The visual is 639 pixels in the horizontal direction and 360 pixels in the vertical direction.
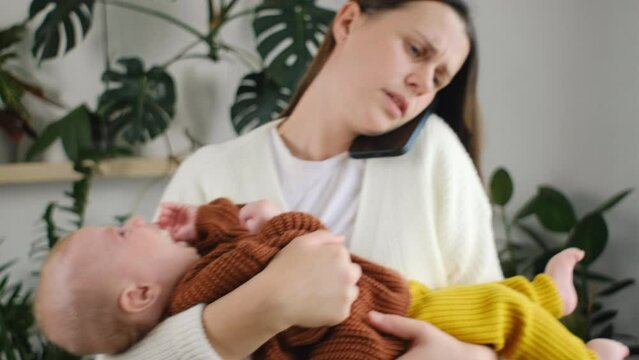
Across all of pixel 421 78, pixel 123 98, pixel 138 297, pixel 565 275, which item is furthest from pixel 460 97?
pixel 123 98

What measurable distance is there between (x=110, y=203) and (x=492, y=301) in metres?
1.35

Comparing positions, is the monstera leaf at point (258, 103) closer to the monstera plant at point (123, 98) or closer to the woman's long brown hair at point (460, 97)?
the monstera plant at point (123, 98)

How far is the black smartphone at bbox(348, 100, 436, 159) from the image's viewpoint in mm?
755

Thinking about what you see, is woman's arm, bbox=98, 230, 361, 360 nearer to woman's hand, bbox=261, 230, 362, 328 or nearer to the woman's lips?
woman's hand, bbox=261, 230, 362, 328

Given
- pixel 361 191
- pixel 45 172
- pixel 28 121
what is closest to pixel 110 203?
pixel 45 172

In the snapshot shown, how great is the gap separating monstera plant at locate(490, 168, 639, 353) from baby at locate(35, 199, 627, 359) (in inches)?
36.7

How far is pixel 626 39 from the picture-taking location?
153 cm

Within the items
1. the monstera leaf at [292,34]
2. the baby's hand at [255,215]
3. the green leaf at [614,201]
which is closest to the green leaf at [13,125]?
the monstera leaf at [292,34]

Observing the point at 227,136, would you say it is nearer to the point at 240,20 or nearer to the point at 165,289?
the point at 240,20

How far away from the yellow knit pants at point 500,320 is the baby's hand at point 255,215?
0.64 ft

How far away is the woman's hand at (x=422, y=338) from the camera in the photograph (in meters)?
0.59

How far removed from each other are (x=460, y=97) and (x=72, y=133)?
1.07 m

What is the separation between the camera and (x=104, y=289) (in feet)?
1.91

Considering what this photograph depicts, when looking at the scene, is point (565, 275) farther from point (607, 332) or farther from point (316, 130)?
point (607, 332)
